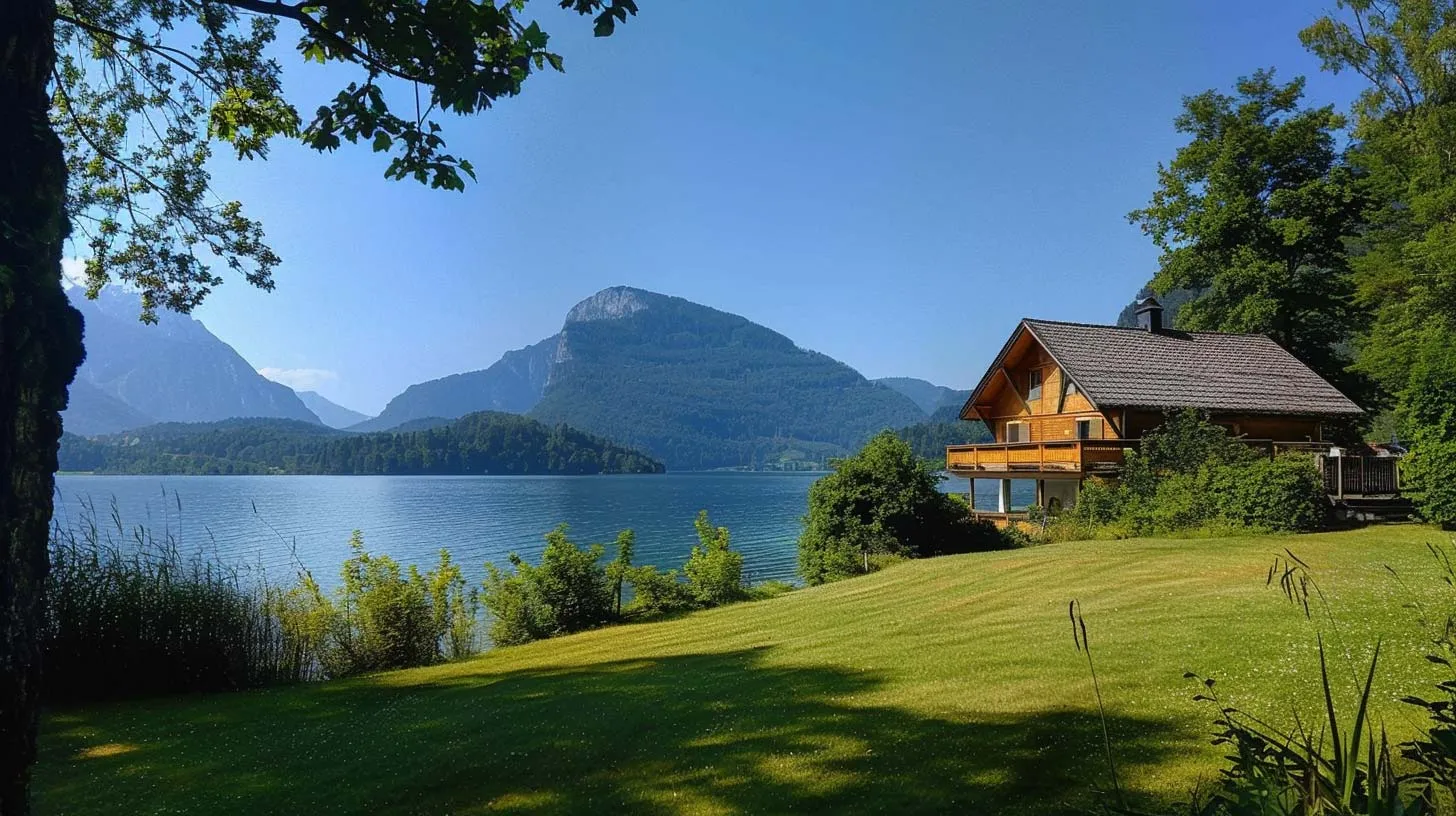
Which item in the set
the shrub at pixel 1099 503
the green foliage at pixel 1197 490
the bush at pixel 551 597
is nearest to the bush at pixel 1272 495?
the green foliage at pixel 1197 490

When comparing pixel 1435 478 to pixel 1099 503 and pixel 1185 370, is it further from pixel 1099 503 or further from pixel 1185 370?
pixel 1185 370

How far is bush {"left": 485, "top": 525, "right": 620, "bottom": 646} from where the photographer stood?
18.0m

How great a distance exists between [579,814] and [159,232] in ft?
32.3

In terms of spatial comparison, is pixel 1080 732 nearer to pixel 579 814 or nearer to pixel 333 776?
pixel 579 814

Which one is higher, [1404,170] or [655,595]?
[1404,170]

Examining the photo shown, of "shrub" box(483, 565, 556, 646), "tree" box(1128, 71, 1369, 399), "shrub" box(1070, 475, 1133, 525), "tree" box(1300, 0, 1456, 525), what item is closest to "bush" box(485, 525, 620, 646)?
→ "shrub" box(483, 565, 556, 646)

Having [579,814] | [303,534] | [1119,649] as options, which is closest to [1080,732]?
[1119,649]

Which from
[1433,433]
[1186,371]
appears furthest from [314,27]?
[1186,371]

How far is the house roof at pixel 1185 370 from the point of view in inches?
1086

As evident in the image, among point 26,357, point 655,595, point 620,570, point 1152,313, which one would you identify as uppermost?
point 1152,313

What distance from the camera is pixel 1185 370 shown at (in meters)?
29.6

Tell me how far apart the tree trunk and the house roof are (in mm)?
28058

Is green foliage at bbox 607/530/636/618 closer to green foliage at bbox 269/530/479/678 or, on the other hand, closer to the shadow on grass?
green foliage at bbox 269/530/479/678

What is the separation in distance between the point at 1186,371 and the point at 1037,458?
7.48 meters
